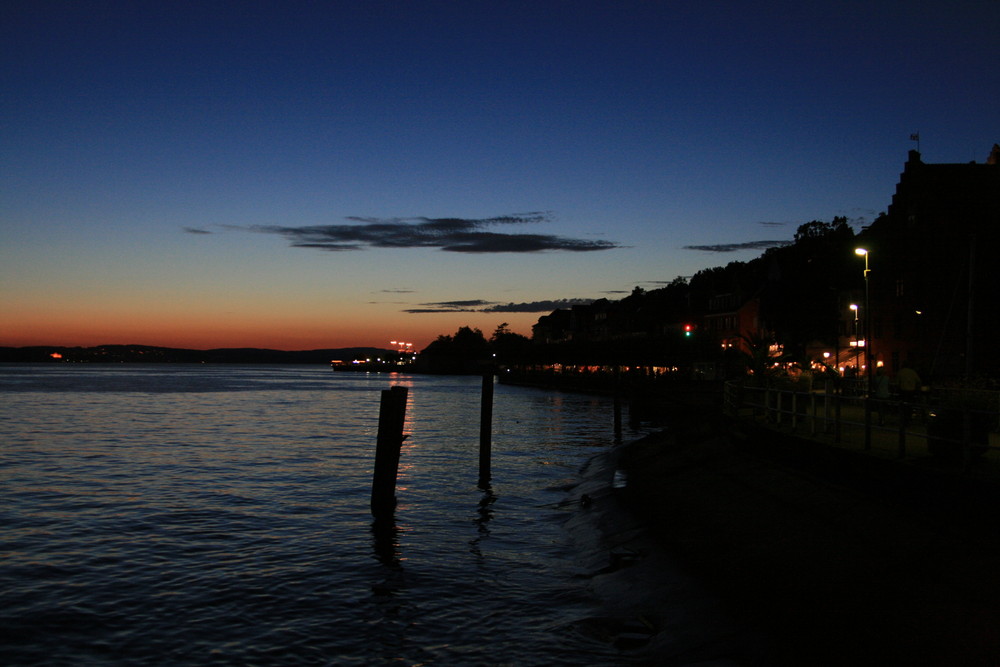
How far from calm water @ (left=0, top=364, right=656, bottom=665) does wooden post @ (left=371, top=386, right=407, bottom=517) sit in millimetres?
690

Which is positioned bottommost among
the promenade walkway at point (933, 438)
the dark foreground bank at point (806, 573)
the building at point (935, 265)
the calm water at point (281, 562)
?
the calm water at point (281, 562)

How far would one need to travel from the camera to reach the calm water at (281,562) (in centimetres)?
1094

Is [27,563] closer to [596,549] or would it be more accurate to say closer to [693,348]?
[596,549]

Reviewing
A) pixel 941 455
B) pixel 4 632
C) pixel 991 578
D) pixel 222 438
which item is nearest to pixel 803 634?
pixel 991 578

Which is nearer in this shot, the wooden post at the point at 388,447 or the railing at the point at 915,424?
the railing at the point at 915,424

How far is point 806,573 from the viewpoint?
11164 mm

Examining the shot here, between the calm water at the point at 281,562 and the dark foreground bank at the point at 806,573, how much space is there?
3.75 feet

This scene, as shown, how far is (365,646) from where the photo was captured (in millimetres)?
10914

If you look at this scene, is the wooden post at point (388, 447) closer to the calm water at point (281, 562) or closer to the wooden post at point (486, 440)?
the calm water at point (281, 562)

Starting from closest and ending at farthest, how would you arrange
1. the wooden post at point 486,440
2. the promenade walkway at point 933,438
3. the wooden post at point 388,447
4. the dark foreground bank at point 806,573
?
the dark foreground bank at point 806,573
the promenade walkway at point 933,438
the wooden post at point 388,447
the wooden post at point 486,440

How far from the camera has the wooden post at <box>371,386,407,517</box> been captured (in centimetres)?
1958

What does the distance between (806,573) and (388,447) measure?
11250mm

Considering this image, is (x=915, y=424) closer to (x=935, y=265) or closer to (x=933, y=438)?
(x=933, y=438)

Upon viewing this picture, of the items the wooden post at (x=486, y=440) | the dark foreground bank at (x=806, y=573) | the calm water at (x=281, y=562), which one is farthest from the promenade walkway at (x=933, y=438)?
the wooden post at (x=486, y=440)
